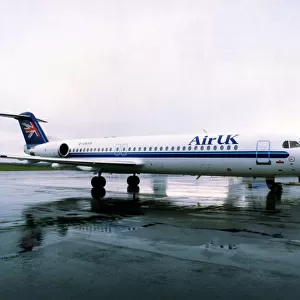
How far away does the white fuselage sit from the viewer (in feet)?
50.0

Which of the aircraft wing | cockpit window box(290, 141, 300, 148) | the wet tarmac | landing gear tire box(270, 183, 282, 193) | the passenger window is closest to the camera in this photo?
the wet tarmac

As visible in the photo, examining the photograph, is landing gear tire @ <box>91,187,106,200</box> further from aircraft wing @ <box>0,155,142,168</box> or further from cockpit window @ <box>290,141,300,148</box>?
cockpit window @ <box>290,141,300,148</box>

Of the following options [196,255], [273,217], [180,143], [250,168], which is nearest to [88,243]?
[196,255]

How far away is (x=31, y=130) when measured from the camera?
1006 inches

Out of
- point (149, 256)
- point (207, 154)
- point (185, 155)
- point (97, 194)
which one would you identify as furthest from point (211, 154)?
point (149, 256)

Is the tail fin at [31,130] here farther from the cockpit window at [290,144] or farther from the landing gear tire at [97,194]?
the cockpit window at [290,144]

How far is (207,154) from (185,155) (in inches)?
48.7

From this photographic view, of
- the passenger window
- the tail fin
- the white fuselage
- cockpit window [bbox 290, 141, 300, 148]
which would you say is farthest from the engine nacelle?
cockpit window [bbox 290, 141, 300, 148]

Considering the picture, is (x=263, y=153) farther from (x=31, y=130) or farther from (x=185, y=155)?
(x=31, y=130)

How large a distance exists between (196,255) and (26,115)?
22272 millimetres

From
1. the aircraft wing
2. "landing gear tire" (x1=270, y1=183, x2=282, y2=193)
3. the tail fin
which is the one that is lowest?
"landing gear tire" (x1=270, y1=183, x2=282, y2=193)

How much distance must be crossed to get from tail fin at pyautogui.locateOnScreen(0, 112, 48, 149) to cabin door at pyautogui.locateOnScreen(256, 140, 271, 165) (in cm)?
1579

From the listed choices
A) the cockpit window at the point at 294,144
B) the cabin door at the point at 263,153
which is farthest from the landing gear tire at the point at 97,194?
the cockpit window at the point at 294,144

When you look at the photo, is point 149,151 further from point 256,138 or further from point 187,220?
point 187,220
